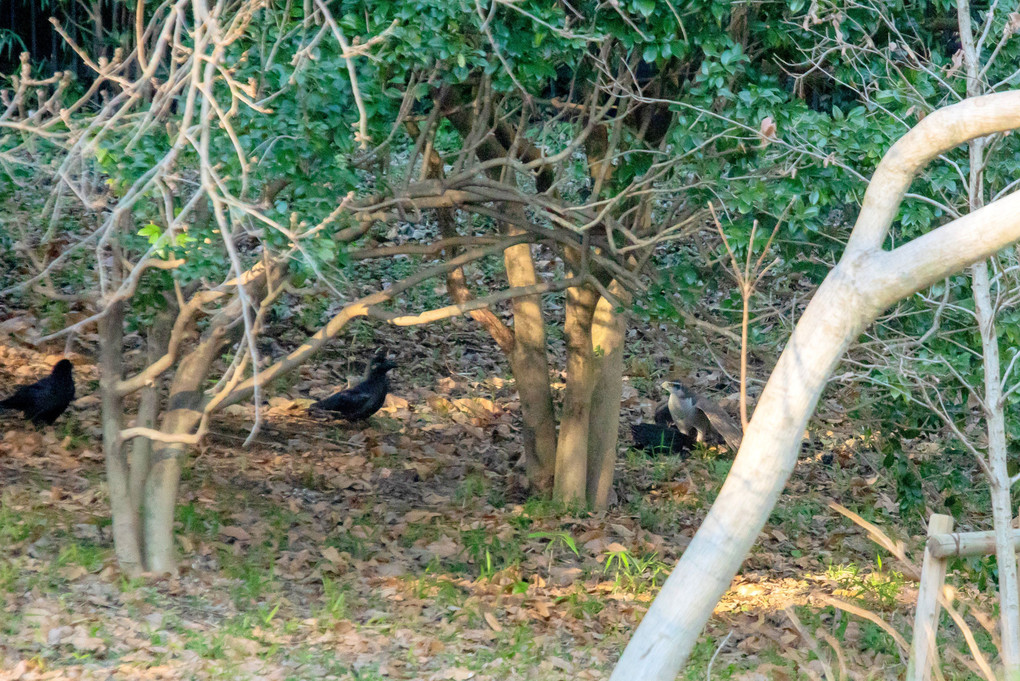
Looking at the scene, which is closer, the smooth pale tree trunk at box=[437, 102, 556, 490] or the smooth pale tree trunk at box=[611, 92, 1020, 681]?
the smooth pale tree trunk at box=[611, 92, 1020, 681]

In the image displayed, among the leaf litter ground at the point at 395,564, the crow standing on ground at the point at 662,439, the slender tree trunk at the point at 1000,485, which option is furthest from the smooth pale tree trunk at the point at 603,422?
the slender tree trunk at the point at 1000,485

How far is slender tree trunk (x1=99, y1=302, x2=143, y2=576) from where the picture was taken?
223 inches

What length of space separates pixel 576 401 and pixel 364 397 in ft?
Answer: 8.05

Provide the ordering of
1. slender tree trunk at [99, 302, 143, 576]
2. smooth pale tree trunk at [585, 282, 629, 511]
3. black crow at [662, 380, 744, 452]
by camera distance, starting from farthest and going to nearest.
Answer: black crow at [662, 380, 744, 452], smooth pale tree trunk at [585, 282, 629, 511], slender tree trunk at [99, 302, 143, 576]

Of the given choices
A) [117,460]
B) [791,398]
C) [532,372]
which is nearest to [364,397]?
[532,372]

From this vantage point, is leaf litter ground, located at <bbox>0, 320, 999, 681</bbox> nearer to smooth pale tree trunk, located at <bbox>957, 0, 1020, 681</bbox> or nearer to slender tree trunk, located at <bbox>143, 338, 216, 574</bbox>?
slender tree trunk, located at <bbox>143, 338, 216, 574</bbox>

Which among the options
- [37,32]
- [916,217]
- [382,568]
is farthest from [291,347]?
[916,217]

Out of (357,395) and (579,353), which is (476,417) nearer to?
(357,395)

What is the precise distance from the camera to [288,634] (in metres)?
5.30

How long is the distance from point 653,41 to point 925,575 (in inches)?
113

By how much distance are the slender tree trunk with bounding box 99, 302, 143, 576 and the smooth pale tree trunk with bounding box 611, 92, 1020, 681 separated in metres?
3.67

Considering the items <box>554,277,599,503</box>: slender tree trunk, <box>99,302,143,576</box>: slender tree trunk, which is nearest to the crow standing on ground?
<box>554,277,599,503</box>: slender tree trunk

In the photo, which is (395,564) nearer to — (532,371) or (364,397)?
(532,371)

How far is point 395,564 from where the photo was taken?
263 inches
